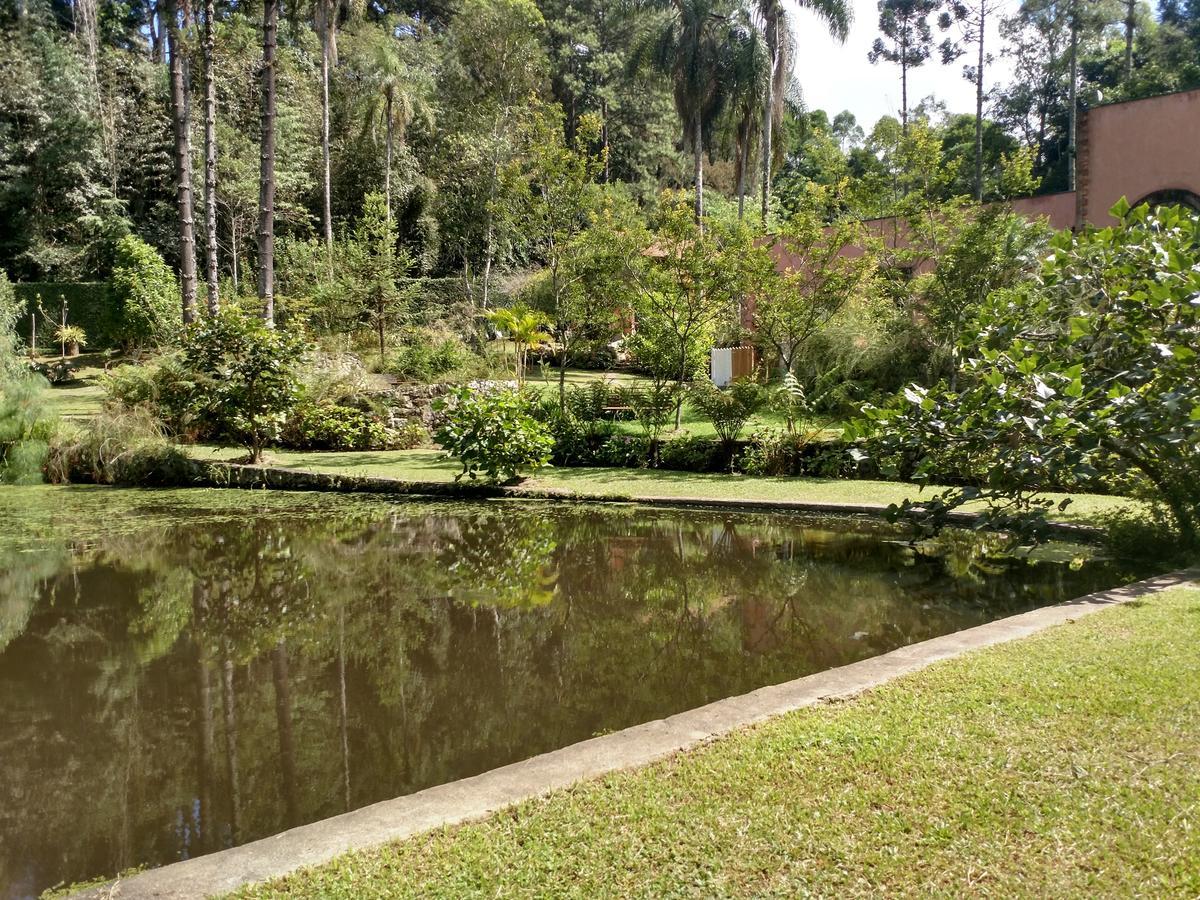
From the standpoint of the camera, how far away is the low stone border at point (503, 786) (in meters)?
3.06


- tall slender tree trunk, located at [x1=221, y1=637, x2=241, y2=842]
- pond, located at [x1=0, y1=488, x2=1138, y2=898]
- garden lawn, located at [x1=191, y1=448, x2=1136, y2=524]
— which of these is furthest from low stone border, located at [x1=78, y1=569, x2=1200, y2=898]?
garden lawn, located at [x1=191, y1=448, x2=1136, y2=524]

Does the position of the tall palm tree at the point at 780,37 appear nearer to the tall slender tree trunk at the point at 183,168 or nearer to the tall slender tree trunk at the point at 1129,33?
the tall slender tree trunk at the point at 1129,33

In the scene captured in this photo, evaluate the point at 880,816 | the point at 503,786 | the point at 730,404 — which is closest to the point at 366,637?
the point at 503,786

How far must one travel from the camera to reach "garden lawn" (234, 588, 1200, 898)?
2897 millimetres

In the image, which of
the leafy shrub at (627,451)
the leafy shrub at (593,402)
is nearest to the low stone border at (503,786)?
the leafy shrub at (627,451)

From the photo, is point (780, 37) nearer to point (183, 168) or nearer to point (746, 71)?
point (746, 71)

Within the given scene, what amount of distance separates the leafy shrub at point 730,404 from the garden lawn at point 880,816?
421 inches

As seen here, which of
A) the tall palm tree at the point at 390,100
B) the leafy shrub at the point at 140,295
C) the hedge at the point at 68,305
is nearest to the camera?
the leafy shrub at the point at 140,295

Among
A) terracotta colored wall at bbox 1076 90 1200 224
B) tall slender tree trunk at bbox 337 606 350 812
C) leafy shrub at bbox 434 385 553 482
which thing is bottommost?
tall slender tree trunk at bbox 337 606 350 812

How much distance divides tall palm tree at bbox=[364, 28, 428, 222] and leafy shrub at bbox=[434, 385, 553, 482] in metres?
18.4

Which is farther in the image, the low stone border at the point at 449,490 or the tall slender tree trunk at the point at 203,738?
the low stone border at the point at 449,490

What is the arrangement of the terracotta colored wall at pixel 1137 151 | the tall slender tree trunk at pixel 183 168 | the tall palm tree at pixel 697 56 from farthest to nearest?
the tall palm tree at pixel 697 56
the terracotta colored wall at pixel 1137 151
the tall slender tree trunk at pixel 183 168

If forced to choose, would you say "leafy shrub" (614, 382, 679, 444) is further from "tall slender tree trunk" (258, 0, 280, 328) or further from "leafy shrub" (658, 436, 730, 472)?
"tall slender tree trunk" (258, 0, 280, 328)

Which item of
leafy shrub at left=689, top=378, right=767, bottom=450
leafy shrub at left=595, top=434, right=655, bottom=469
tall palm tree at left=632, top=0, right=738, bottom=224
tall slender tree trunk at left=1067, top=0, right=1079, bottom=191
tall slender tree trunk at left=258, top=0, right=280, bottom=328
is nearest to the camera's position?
leafy shrub at left=689, top=378, right=767, bottom=450
